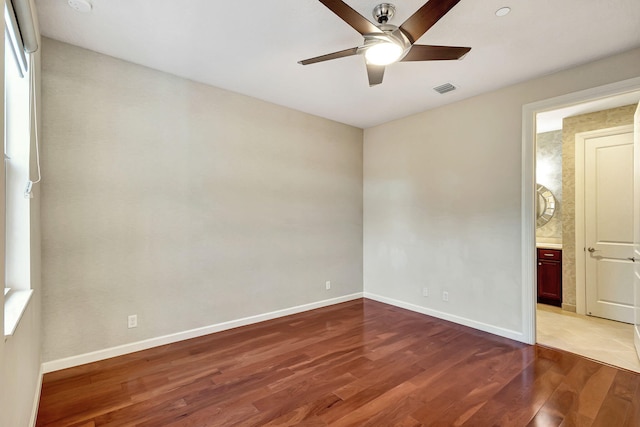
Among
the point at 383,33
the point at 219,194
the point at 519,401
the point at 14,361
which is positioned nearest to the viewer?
the point at 14,361

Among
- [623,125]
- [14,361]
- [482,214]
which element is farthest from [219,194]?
[623,125]

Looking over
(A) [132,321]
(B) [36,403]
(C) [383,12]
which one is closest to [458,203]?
(C) [383,12]

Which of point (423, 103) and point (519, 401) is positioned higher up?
point (423, 103)

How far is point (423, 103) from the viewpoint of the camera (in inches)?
156

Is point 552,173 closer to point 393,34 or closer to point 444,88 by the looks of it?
point 444,88

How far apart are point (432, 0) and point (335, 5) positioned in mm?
514

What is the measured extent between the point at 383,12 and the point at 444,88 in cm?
166

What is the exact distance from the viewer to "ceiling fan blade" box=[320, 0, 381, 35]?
1.65 meters

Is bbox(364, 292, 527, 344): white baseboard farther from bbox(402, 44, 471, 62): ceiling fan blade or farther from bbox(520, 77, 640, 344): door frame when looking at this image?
bbox(402, 44, 471, 62): ceiling fan blade

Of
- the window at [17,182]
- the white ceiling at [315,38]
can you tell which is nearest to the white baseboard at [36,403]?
the window at [17,182]

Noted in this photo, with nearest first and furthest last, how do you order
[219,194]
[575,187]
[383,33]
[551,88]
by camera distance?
[383,33]
[551,88]
[219,194]
[575,187]

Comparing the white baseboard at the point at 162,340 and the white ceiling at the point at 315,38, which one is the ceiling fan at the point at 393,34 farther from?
the white baseboard at the point at 162,340

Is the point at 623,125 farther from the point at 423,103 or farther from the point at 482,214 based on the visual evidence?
the point at 423,103

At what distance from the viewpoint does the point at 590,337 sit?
11.3 ft
